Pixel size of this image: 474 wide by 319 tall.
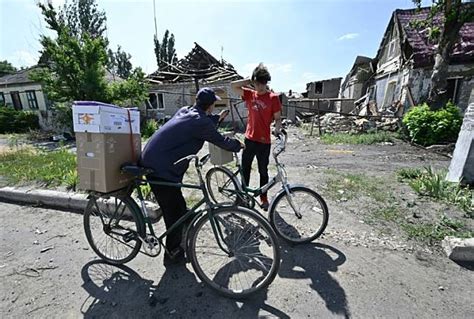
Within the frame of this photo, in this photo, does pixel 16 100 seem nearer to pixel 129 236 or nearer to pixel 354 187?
pixel 129 236

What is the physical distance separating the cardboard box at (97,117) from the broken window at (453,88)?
14.2 m

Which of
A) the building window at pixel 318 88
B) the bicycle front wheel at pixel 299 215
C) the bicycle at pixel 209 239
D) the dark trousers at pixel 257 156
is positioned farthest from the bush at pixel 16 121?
the building window at pixel 318 88

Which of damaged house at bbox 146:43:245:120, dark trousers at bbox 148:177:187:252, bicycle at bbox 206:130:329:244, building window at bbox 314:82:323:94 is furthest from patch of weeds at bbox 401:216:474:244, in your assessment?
building window at bbox 314:82:323:94

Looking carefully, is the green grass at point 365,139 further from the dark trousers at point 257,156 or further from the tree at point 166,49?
the tree at point 166,49

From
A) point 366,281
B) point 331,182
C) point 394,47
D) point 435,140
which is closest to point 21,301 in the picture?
point 366,281

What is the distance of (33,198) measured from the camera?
13.2 feet

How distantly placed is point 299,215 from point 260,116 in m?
1.37

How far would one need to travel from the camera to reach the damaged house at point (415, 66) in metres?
10.5

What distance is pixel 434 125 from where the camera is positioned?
811cm

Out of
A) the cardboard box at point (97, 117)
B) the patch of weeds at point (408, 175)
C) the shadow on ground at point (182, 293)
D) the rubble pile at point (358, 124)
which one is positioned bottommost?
the shadow on ground at point (182, 293)

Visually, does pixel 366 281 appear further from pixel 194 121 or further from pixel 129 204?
pixel 129 204

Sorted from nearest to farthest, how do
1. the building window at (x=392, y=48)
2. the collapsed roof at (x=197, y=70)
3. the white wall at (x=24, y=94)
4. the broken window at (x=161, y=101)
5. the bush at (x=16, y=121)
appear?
1. the building window at (x=392, y=48)
2. the collapsed roof at (x=197, y=70)
3. the bush at (x=16, y=121)
4. the broken window at (x=161, y=101)
5. the white wall at (x=24, y=94)

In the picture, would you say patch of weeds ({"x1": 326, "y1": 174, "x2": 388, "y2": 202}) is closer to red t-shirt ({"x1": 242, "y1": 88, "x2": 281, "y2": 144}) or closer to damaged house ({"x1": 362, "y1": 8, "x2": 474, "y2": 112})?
red t-shirt ({"x1": 242, "y1": 88, "x2": 281, "y2": 144})

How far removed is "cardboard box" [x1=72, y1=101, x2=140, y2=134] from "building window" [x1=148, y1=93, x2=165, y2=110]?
50.5 ft
